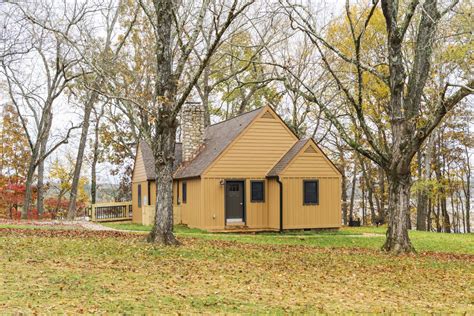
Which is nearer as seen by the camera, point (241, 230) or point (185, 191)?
point (241, 230)

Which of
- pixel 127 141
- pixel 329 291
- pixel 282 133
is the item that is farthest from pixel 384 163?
pixel 127 141

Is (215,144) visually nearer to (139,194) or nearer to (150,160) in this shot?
(150,160)

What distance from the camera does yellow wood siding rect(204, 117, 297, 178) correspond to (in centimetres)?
2308

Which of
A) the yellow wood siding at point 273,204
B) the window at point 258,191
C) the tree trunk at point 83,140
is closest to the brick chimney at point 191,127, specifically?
the window at point 258,191

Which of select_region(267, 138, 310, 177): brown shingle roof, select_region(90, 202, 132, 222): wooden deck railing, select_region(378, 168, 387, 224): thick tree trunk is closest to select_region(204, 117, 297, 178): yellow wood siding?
select_region(267, 138, 310, 177): brown shingle roof

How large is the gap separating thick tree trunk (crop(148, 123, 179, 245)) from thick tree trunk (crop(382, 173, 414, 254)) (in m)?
6.60

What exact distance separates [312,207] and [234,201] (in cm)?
376

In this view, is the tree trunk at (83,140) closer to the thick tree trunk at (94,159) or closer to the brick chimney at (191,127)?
the thick tree trunk at (94,159)

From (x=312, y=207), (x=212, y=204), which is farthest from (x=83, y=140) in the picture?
(x=312, y=207)

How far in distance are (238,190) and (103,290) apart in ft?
50.6

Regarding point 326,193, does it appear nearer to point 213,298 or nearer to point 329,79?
point 329,79

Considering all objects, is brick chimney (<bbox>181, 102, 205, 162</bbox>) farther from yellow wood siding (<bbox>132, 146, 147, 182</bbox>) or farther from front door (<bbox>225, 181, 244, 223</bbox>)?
yellow wood siding (<bbox>132, 146, 147, 182</bbox>)

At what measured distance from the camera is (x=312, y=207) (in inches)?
A: 938

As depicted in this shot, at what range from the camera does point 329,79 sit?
103 ft
